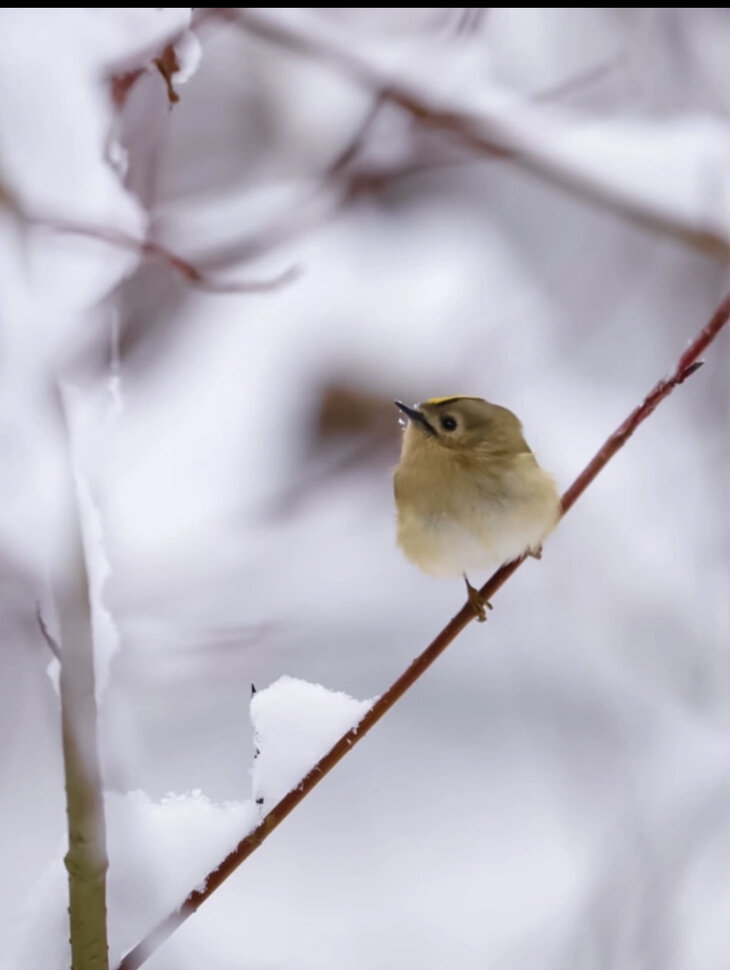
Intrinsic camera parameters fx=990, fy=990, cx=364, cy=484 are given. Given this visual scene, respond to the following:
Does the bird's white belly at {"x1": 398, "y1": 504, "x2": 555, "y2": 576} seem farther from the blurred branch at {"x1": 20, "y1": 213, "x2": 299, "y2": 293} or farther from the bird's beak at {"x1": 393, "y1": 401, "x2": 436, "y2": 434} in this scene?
the blurred branch at {"x1": 20, "y1": 213, "x2": 299, "y2": 293}

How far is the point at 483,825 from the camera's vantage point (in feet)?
7.82

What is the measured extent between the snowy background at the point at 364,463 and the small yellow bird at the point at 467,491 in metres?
0.42

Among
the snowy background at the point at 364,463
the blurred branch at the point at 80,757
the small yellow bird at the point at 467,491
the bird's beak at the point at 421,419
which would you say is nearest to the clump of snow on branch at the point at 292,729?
the snowy background at the point at 364,463

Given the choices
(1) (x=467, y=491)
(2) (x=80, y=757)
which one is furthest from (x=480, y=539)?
(2) (x=80, y=757)

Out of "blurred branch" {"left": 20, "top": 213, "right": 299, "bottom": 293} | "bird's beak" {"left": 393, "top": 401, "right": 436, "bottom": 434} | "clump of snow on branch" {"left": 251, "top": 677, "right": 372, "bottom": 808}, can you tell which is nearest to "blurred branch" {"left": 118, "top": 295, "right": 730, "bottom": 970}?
"clump of snow on branch" {"left": 251, "top": 677, "right": 372, "bottom": 808}

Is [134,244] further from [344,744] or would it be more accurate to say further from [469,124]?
[469,124]

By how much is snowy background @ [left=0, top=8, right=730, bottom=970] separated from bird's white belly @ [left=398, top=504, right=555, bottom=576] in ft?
1.33

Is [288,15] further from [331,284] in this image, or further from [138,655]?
[138,655]

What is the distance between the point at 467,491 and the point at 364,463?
84cm

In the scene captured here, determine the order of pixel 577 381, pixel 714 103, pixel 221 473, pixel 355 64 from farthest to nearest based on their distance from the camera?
1. pixel 577 381
2. pixel 714 103
3. pixel 221 473
4. pixel 355 64

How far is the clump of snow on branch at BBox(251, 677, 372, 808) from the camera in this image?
1009 mm

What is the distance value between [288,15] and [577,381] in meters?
1.52

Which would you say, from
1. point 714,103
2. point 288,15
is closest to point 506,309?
point 714,103

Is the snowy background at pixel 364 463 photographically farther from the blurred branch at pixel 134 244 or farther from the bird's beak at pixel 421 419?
A: the bird's beak at pixel 421 419
